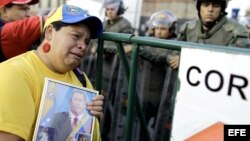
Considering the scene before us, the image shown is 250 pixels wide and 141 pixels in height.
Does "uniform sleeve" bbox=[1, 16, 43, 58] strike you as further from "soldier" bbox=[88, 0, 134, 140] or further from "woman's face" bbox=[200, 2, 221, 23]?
"soldier" bbox=[88, 0, 134, 140]

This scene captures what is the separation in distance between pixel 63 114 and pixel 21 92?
272 millimetres

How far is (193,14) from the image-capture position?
50.9ft

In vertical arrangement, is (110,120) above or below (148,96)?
below

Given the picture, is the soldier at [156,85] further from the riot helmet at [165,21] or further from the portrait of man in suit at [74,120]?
the portrait of man in suit at [74,120]

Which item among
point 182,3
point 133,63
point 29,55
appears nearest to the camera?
point 29,55

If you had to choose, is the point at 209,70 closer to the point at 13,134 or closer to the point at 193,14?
the point at 13,134

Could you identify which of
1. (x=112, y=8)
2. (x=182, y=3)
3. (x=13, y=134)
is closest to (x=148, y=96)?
(x=112, y=8)

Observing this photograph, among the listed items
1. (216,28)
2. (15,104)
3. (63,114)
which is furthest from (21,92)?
(216,28)

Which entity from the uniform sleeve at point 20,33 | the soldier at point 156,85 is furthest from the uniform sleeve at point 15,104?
the soldier at point 156,85

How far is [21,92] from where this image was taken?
69.4 inches

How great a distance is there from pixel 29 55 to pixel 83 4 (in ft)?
11.7

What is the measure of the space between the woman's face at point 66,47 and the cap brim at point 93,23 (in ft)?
0.14

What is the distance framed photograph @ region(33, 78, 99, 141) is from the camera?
73.4 inches

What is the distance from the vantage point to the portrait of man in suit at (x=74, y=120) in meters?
1.91
